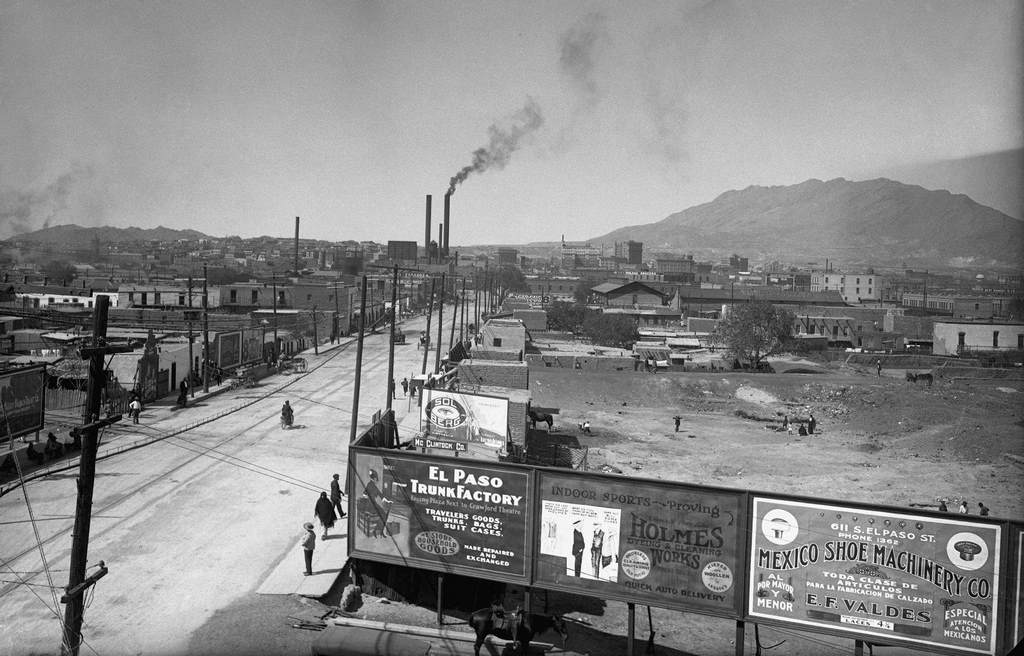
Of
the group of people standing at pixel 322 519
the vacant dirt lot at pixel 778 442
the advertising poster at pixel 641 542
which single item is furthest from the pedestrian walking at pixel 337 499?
the advertising poster at pixel 641 542

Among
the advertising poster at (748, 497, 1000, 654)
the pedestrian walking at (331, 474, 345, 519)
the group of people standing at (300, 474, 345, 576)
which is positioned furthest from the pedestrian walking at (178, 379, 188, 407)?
the advertising poster at (748, 497, 1000, 654)

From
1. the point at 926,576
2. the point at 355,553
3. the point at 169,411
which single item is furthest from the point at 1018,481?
the point at 169,411

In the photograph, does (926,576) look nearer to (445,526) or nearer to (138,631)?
(445,526)

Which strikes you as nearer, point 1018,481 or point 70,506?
point 70,506

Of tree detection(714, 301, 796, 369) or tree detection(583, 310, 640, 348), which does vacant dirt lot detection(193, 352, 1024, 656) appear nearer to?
Answer: tree detection(714, 301, 796, 369)

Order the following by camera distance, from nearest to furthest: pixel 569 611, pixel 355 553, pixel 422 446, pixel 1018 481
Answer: pixel 355 553, pixel 569 611, pixel 422 446, pixel 1018 481

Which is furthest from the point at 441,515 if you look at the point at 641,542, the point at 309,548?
the point at 309,548

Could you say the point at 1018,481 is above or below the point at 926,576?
below
